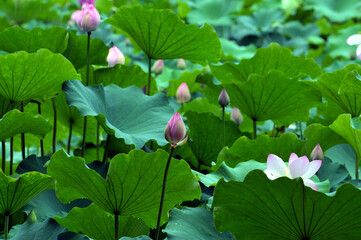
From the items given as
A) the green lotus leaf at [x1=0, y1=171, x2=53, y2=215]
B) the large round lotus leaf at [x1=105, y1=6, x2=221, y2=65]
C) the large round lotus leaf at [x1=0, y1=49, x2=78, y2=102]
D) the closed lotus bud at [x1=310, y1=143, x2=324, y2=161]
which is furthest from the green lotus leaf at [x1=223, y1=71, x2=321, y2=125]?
→ the green lotus leaf at [x1=0, y1=171, x2=53, y2=215]

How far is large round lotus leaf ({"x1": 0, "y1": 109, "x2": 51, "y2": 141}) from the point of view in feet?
3.64

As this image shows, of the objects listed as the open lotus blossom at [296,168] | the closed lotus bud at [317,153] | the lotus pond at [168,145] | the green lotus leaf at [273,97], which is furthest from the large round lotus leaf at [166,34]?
the open lotus blossom at [296,168]

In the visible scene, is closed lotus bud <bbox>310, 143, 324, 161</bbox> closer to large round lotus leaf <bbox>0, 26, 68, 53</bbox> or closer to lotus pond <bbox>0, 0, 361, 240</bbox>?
lotus pond <bbox>0, 0, 361, 240</bbox>

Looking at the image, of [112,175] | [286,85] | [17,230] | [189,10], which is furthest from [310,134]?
[189,10]

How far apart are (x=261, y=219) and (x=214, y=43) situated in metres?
0.65

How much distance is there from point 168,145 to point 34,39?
1.46ft

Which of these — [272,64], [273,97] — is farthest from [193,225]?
[272,64]

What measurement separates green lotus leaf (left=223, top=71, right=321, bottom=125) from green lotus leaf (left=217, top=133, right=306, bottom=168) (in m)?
0.22

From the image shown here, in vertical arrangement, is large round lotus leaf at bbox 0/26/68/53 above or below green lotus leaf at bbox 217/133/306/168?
above

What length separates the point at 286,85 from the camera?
1.42 meters

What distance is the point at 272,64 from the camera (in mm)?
1659

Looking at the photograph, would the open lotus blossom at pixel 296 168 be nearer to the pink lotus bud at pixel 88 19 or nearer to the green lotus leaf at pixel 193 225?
the green lotus leaf at pixel 193 225

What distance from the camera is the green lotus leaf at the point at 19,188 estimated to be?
1.01 m

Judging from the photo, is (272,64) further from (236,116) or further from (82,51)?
(82,51)
